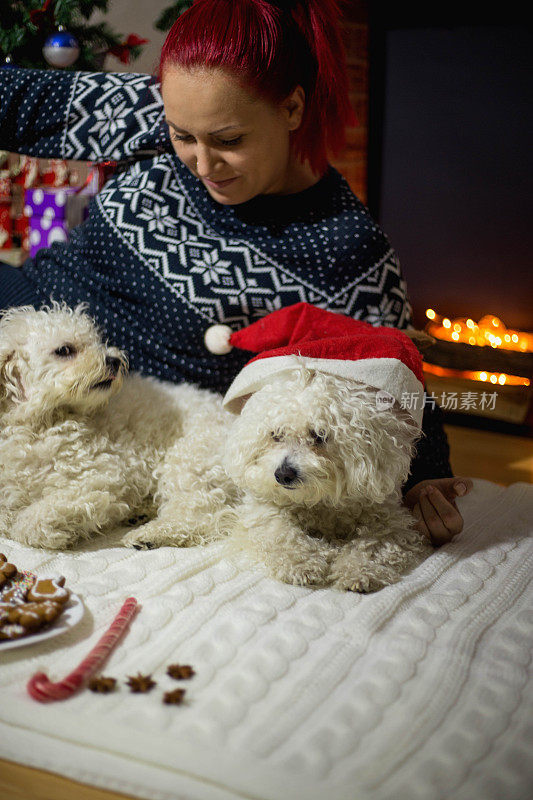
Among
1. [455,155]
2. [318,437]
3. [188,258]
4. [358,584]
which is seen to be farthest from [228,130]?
[455,155]

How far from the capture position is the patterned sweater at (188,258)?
170 cm

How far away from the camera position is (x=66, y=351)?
150 centimetres

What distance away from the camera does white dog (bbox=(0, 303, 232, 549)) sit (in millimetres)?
1456

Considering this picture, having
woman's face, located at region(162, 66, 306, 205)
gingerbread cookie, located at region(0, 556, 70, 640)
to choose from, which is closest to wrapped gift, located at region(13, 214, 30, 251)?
woman's face, located at region(162, 66, 306, 205)

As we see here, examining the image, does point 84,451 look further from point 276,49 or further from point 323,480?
point 276,49

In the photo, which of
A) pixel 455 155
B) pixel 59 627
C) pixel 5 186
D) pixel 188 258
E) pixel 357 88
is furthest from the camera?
pixel 357 88

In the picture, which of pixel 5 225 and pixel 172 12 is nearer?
pixel 172 12

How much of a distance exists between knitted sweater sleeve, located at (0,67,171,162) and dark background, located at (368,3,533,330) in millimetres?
→ 1800

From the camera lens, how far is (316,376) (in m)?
1.32

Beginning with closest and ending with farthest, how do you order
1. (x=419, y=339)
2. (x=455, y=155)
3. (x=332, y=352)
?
(x=332, y=352), (x=419, y=339), (x=455, y=155)

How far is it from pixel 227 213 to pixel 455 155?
191cm

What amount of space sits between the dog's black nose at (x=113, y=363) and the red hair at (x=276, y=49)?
2.13 ft

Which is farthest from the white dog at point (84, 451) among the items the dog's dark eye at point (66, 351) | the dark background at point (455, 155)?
the dark background at point (455, 155)

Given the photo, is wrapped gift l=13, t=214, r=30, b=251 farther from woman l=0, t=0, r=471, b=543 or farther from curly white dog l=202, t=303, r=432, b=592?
curly white dog l=202, t=303, r=432, b=592
